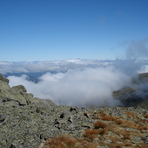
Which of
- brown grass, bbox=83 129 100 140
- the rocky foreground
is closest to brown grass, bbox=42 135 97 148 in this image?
the rocky foreground

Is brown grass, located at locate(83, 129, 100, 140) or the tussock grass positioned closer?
the tussock grass

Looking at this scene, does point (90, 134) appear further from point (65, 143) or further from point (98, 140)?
point (65, 143)

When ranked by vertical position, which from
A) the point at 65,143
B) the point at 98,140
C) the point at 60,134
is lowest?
the point at 98,140

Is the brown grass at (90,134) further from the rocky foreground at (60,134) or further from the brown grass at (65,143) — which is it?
the brown grass at (65,143)

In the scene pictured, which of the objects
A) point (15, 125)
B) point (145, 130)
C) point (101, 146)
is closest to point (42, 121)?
point (15, 125)

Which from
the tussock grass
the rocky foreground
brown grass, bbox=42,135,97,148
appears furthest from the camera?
the rocky foreground

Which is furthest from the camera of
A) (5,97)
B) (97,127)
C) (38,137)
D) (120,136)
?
(5,97)

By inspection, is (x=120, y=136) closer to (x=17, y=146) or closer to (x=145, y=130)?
(x=145, y=130)

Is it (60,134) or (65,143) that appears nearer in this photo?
(65,143)

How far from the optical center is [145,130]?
27469 millimetres

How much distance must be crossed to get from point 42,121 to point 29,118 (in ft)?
7.58

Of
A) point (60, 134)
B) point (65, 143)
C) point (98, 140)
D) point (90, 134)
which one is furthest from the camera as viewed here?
point (90, 134)

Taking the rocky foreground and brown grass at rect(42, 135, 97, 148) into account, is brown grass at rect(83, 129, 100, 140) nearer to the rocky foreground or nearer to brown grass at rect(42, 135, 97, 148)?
the rocky foreground

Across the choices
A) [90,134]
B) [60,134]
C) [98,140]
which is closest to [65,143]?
[60,134]
